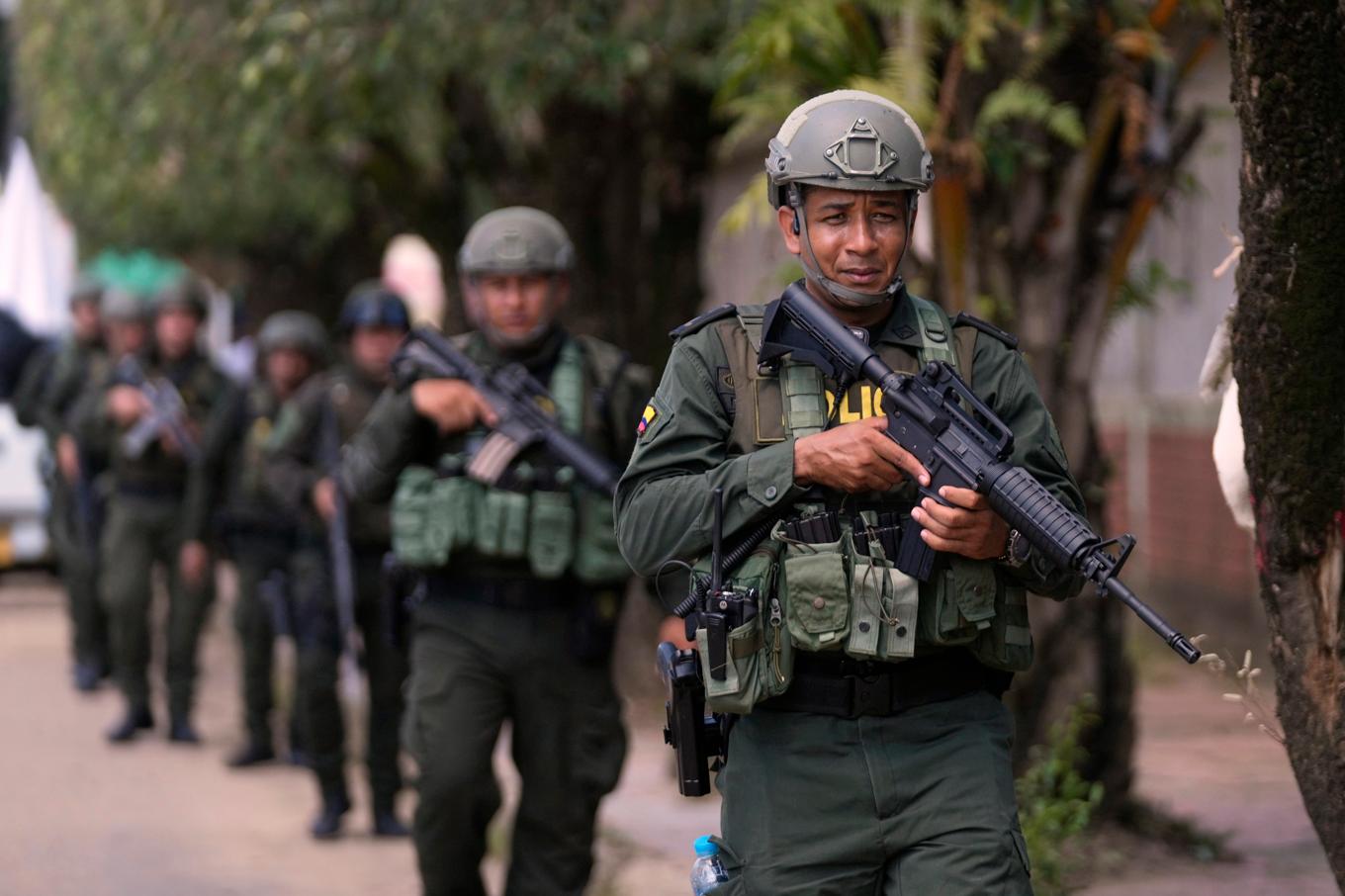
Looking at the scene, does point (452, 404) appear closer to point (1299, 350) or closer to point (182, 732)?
point (1299, 350)

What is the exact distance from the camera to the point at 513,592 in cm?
582

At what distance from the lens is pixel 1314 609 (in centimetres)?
405

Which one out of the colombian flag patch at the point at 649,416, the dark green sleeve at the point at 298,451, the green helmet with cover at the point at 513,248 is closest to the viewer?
the colombian flag patch at the point at 649,416

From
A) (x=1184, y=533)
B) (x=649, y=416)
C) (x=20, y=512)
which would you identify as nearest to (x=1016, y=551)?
(x=649, y=416)

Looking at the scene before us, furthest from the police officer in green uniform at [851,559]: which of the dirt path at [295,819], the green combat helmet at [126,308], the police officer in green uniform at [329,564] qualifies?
the green combat helmet at [126,308]

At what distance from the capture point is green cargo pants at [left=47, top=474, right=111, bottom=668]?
1245 centimetres

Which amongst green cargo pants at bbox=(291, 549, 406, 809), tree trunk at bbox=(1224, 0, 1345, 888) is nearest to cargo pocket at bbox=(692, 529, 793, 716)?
tree trunk at bbox=(1224, 0, 1345, 888)

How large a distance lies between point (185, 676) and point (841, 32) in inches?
223

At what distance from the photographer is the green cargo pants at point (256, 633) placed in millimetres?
10023

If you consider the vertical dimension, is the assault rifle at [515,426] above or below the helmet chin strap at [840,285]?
below

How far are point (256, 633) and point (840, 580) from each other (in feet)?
22.3

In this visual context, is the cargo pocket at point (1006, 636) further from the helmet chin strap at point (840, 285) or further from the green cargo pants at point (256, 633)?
the green cargo pants at point (256, 633)

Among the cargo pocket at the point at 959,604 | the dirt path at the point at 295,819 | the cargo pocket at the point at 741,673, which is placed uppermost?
the cargo pocket at the point at 959,604

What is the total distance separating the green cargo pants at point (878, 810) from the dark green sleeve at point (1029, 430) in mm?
299
